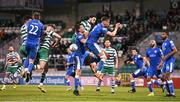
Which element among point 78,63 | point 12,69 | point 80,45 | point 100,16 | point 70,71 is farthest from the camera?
point 100,16

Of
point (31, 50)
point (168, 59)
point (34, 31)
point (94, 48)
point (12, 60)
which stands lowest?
point (168, 59)

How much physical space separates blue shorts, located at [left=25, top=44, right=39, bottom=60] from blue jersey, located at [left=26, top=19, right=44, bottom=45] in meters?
0.16

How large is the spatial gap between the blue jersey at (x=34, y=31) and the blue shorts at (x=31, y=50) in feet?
0.54

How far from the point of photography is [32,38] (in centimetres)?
2111

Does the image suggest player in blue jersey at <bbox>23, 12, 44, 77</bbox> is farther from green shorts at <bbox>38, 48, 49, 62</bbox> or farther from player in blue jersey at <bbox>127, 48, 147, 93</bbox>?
Answer: player in blue jersey at <bbox>127, 48, 147, 93</bbox>

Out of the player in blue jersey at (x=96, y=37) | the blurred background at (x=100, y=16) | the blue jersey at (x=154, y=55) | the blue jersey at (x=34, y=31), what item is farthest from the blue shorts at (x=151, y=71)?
the blurred background at (x=100, y=16)

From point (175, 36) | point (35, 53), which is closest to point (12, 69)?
point (35, 53)

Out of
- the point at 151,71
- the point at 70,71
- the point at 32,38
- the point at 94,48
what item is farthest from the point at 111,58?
the point at 32,38

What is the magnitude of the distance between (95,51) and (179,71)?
1820 centimetres

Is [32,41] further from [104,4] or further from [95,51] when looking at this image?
[104,4]

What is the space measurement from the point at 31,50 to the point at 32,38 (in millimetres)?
517

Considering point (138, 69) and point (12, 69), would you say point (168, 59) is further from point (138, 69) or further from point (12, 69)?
point (12, 69)

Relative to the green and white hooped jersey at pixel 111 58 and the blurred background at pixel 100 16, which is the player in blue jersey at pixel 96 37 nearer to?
the green and white hooped jersey at pixel 111 58

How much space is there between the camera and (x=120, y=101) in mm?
16797
